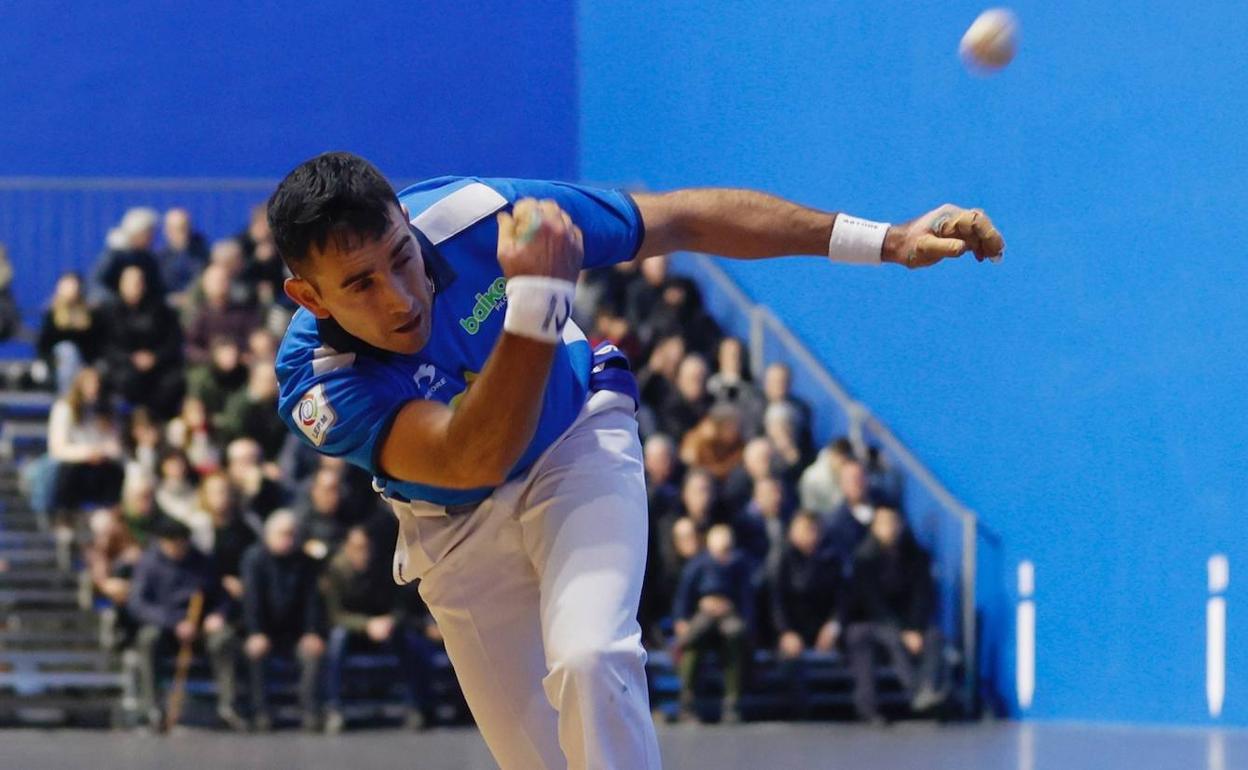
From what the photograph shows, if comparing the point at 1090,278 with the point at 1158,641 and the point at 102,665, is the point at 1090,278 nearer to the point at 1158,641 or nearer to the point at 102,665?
the point at 1158,641

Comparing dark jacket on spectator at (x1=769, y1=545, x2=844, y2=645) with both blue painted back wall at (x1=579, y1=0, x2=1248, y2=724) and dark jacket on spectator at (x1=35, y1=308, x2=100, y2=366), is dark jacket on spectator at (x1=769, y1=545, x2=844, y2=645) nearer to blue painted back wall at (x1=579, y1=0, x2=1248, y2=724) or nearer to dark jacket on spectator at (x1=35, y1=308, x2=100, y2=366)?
blue painted back wall at (x1=579, y1=0, x2=1248, y2=724)

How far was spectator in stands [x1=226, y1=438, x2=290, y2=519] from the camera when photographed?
33.4 feet

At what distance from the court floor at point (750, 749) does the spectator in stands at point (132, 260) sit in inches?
117

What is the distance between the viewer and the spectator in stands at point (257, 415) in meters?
10.6

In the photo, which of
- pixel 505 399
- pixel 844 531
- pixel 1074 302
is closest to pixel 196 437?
pixel 844 531

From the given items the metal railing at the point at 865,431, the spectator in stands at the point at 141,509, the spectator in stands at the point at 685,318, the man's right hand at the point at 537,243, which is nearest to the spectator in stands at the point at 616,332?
the spectator in stands at the point at 685,318

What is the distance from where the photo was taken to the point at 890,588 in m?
10.5

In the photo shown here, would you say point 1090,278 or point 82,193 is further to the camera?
point 82,193

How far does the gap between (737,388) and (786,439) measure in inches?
23.6

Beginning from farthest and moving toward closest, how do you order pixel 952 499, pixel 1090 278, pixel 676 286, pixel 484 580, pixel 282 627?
pixel 676 286 < pixel 952 499 < pixel 1090 278 < pixel 282 627 < pixel 484 580

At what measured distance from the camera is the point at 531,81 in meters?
16.0

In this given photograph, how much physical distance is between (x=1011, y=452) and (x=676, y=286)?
2.51 m

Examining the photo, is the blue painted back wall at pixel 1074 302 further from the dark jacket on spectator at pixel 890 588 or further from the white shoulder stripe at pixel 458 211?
the white shoulder stripe at pixel 458 211

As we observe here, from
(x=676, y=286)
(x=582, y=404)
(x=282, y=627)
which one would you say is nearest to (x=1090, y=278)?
(x=676, y=286)
